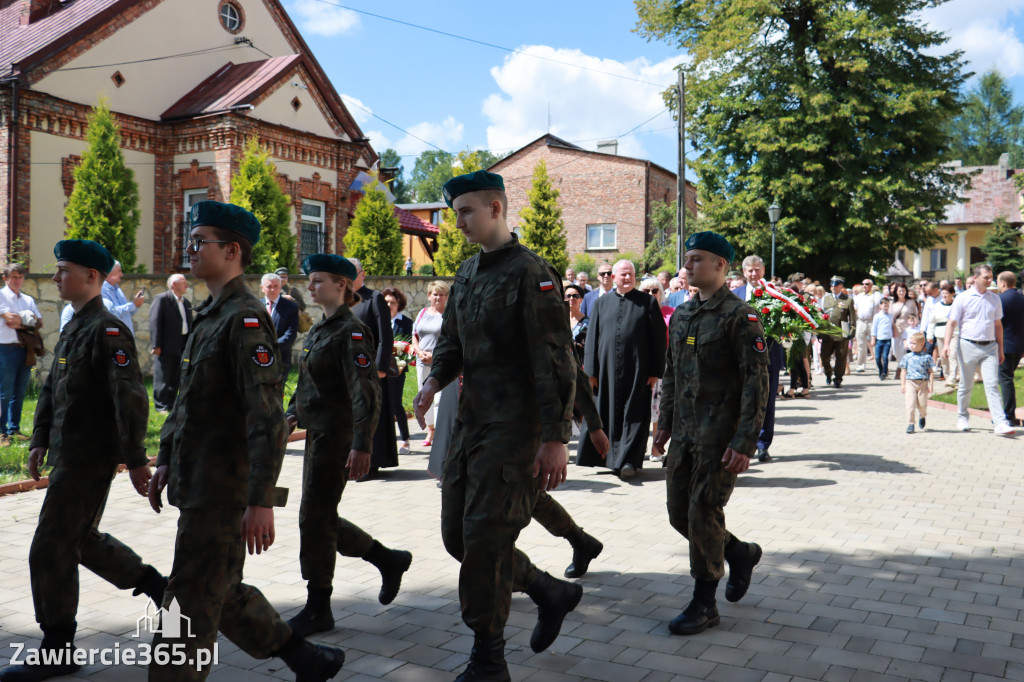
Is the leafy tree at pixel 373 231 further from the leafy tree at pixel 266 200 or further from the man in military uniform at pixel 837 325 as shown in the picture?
the man in military uniform at pixel 837 325

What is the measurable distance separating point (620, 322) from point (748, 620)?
14.7ft

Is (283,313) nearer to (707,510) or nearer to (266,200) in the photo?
(707,510)

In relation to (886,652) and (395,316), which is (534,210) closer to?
(395,316)

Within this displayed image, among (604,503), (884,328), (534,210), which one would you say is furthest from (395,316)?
(534,210)

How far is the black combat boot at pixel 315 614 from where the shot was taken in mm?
4434

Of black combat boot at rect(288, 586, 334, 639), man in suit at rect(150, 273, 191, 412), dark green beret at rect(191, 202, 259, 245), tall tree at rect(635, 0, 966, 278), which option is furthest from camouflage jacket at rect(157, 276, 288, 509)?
tall tree at rect(635, 0, 966, 278)

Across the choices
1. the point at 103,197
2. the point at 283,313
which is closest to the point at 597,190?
the point at 103,197

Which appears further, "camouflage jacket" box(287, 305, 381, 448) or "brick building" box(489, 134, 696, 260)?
"brick building" box(489, 134, 696, 260)

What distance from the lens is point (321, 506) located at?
4.44 meters

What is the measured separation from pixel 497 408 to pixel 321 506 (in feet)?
4.23

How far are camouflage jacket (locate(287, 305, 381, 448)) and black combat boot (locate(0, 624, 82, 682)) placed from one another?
1.43m

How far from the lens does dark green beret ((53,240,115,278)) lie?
4.01 m

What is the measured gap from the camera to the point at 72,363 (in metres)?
3.85

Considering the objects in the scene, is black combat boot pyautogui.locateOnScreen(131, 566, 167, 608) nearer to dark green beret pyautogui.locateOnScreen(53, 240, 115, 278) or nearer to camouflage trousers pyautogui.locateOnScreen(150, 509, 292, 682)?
camouflage trousers pyautogui.locateOnScreen(150, 509, 292, 682)
